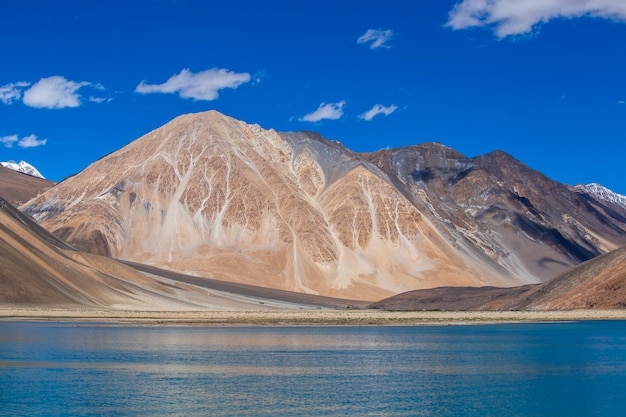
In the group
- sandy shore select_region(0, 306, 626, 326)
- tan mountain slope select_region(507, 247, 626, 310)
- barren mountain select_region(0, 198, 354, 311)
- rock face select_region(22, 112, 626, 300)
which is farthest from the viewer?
rock face select_region(22, 112, 626, 300)

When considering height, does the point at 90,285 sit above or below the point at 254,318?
→ above

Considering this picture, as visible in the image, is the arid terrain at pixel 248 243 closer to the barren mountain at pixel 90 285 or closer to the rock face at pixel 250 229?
the rock face at pixel 250 229

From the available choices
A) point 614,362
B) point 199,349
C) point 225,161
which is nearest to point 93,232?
point 225,161

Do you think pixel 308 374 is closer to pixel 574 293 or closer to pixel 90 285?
pixel 574 293

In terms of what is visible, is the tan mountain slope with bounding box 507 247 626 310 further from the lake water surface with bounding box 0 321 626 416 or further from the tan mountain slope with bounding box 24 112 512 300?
the tan mountain slope with bounding box 24 112 512 300

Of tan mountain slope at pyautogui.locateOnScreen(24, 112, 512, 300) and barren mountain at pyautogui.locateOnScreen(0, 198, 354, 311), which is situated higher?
tan mountain slope at pyautogui.locateOnScreen(24, 112, 512, 300)

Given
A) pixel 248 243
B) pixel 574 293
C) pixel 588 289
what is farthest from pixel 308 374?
pixel 248 243

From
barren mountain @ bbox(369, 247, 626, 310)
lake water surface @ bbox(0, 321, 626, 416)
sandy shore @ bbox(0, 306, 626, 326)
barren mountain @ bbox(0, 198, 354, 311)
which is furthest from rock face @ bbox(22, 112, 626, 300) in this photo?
lake water surface @ bbox(0, 321, 626, 416)
